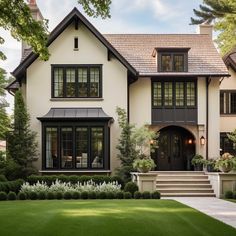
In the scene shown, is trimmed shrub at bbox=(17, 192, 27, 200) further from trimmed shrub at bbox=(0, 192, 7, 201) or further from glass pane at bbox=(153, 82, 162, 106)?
glass pane at bbox=(153, 82, 162, 106)

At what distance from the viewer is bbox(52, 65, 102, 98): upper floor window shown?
27.0 m

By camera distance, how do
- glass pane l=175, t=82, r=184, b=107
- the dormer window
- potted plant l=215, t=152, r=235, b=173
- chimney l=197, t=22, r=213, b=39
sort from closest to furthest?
potted plant l=215, t=152, r=235, b=173
glass pane l=175, t=82, r=184, b=107
the dormer window
chimney l=197, t=22, r=213, b=39

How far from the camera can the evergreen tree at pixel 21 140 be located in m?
25.4

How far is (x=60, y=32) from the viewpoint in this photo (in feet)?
88.2

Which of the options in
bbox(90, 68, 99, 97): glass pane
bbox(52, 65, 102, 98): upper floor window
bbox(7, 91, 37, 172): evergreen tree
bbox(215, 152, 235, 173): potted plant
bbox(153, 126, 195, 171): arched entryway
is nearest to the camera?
bbox(215, 152, 235, 173): potted plant

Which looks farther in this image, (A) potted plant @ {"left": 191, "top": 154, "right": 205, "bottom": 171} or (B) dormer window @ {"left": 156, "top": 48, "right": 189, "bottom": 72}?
(B) dormer window @ {"left": 156, "top": 48, "right": 189, "bottom": 72}

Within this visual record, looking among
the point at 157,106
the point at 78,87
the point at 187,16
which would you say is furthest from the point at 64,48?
the point at 187,16

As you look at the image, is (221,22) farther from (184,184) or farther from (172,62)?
(184,184)

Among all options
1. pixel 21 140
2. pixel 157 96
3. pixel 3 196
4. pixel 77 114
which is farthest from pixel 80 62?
pixel 3 196

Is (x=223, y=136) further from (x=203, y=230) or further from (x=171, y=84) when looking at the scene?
(x=203, y=230)

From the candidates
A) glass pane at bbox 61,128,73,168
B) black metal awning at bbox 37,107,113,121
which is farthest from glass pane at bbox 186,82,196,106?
glass pane at bbox 61,128,73,168

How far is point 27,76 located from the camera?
27062 millimetres

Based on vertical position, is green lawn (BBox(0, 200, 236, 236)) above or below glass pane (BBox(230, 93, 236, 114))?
below

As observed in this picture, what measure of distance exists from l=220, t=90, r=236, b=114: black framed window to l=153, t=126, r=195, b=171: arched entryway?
119 inches
